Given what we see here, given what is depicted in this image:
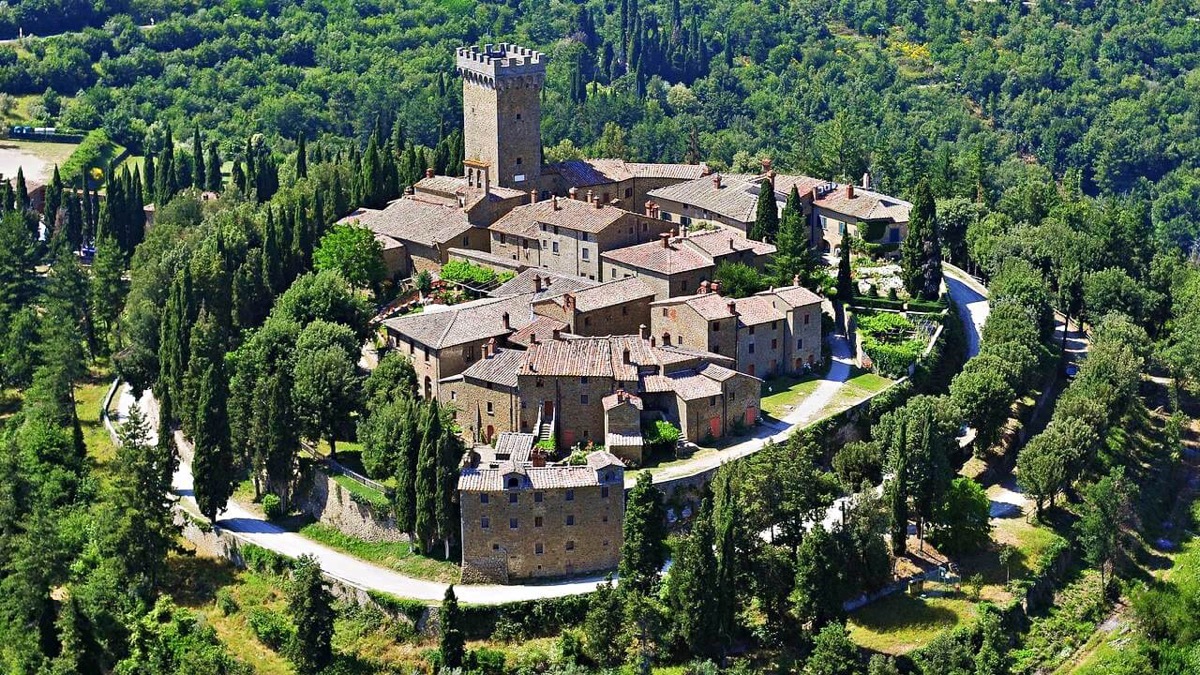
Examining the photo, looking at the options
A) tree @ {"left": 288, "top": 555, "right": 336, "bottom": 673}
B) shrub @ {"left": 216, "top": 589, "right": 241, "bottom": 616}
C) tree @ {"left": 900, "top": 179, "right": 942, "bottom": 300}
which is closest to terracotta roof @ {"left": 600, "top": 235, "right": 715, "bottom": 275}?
tree @ {"left": 900, "top": 179, "right": 942, "bottom": 300}

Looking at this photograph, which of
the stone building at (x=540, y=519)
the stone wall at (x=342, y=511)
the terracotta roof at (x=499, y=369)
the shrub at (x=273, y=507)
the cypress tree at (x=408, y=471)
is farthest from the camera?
the shrub at (x=273, y=507)

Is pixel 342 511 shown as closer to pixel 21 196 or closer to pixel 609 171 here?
pixel 609 171

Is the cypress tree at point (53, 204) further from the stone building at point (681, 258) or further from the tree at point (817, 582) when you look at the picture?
the tree at point (817, 582)

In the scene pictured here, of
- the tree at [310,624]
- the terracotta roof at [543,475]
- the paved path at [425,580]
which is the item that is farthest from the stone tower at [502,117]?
the tree at [310,624]

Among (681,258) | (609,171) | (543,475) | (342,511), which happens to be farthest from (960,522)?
(609,171)

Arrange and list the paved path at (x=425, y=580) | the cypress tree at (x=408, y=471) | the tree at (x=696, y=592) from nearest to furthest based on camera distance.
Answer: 1. the tree at (x=696, y=592)
2. the paved path at (x=425, y=580)
3. the cypress tree at (x=408, y=471)

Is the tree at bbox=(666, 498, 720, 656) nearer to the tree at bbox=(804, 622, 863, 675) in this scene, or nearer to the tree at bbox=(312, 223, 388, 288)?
the tree at bbox=(804, 622, 863, 675)
